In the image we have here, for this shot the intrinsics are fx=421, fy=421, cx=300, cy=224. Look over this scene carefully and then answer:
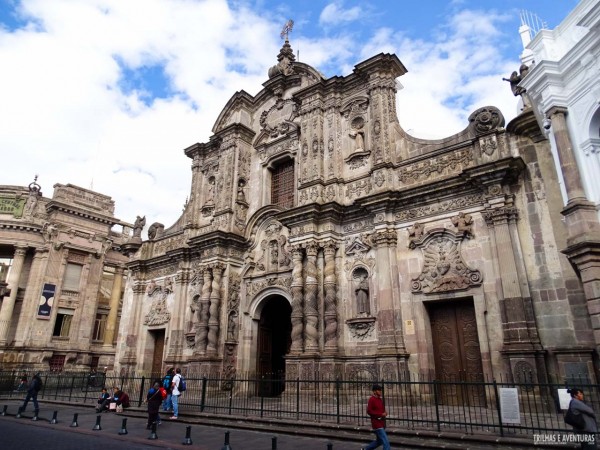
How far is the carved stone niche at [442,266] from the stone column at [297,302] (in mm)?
3892

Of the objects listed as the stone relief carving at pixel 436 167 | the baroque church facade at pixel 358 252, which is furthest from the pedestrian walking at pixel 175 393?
the stone relief carving at pixel 436 167

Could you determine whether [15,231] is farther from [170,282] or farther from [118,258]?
[170,282]

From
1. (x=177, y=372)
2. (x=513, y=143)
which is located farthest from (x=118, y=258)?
(x=513, y=143)

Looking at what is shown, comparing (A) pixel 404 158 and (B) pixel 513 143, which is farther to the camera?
(A) pixel 404 158

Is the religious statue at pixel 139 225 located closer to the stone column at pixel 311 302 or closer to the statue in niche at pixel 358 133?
the stone column at pixel 311 302

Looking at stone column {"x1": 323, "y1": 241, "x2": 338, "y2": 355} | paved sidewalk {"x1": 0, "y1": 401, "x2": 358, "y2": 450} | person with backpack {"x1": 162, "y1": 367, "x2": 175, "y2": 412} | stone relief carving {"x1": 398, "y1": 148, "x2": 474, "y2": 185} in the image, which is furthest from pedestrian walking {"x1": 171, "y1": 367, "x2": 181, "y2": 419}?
stone relief carving {"x1": 398, "y1": 148, "x2": 474, "y2": 185}

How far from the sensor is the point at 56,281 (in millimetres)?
29516

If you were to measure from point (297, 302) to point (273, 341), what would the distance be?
4.26m

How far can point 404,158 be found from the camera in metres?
14.9

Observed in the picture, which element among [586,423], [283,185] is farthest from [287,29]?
[586,423]

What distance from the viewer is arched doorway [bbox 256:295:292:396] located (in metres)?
17.1

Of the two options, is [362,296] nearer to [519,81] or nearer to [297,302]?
[297,302]

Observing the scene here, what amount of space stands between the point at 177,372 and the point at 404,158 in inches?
406

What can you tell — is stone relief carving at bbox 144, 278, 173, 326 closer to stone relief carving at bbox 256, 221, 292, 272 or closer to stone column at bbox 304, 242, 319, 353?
stone relief carving at bbox 256, 221, 292, 272
